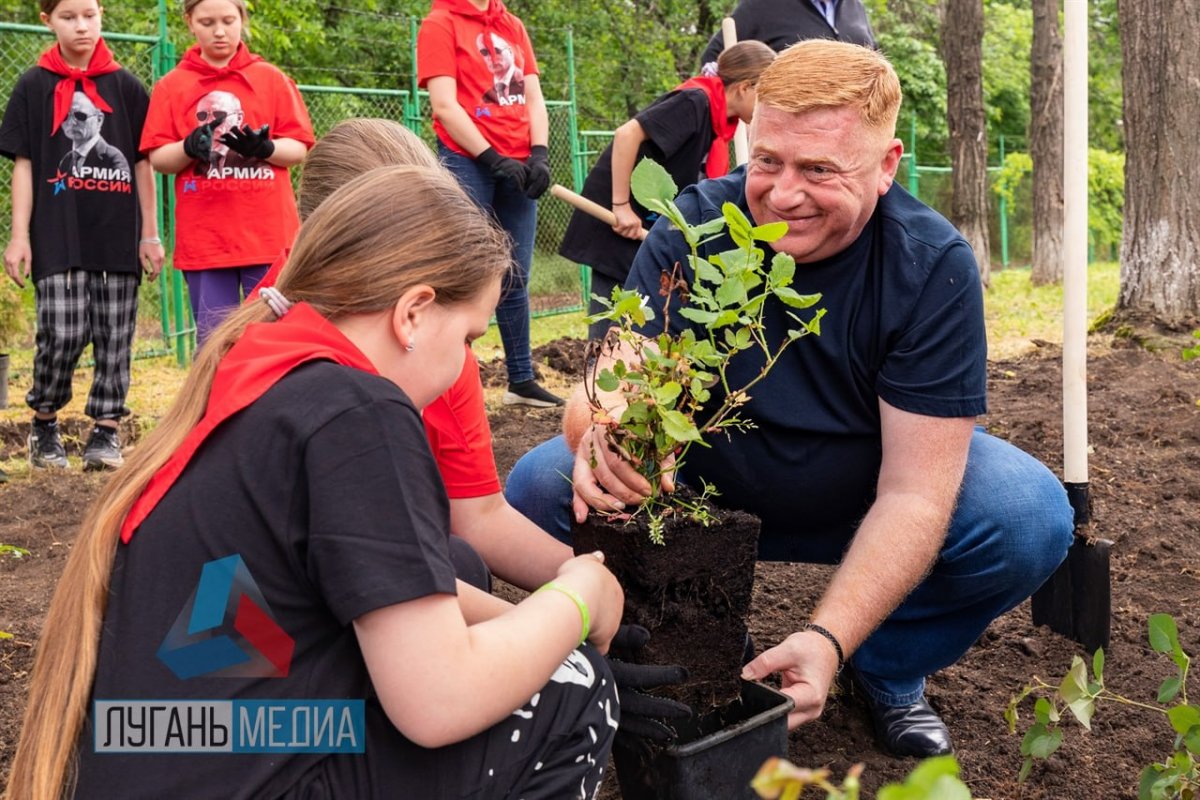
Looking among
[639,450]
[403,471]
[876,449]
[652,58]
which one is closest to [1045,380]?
[876,449]

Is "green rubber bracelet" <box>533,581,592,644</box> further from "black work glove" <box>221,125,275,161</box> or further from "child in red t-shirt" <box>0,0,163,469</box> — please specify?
"child in red t-shirt" <box>0,0,163,469</box>

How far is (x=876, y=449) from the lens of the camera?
2260mm

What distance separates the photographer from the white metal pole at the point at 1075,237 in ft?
8.82

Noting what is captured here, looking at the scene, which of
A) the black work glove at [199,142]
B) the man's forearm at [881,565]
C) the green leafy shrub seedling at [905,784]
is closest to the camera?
the green leafy shrub seedling at [905,784]

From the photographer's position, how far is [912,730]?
2.24 meters

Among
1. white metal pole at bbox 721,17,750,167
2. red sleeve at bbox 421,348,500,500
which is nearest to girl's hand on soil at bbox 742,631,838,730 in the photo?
red sleeve at bbox 421,348,500,500

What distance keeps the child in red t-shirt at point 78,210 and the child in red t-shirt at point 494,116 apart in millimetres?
1236

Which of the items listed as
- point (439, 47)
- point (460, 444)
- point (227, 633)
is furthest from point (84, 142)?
point (227, 633)

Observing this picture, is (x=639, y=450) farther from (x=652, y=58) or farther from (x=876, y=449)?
(x=652, y=58)

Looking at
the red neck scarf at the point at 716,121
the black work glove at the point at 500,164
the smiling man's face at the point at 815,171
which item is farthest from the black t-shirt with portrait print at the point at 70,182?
the smiling man's face at the point at 815,171

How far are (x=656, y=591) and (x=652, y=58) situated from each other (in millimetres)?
16846

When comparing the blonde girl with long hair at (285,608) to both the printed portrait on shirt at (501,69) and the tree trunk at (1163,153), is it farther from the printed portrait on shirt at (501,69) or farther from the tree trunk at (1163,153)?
the tree trunk at (1163,153)

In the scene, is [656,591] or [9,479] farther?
[9,479]

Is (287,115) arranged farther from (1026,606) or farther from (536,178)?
(1026,606)
